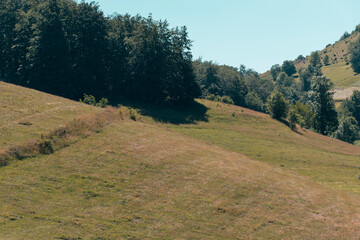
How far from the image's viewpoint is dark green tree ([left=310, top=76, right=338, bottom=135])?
116 meters

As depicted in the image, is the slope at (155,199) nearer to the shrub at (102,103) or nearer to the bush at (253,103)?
the shrub at (102,103)

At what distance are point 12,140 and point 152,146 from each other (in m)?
18.3

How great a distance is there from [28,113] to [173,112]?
4682cm

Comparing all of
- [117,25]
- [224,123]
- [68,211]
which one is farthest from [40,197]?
[117,25]

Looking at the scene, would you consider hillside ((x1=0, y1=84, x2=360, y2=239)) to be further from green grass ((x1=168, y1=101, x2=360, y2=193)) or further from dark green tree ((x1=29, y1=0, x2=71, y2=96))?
dark green tree ((x1=29, y1=0, x2=71, y2=96))

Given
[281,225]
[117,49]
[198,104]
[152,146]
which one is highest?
[117,49]

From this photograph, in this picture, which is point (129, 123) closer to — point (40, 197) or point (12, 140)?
point (12, 140)

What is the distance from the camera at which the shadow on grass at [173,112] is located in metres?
85.6

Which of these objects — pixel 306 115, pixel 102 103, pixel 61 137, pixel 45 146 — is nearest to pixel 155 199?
pixel 45 146

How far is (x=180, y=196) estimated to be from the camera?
35.9m

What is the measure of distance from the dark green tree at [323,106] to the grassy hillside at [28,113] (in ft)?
282

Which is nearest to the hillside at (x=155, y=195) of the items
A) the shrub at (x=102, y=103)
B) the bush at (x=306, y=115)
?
the shrub at (x=102, y=103)

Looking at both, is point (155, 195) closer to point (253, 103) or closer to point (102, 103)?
point (102, 103)

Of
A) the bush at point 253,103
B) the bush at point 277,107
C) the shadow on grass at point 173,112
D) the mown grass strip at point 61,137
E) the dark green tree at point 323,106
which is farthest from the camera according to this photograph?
the bush at point 253,103
